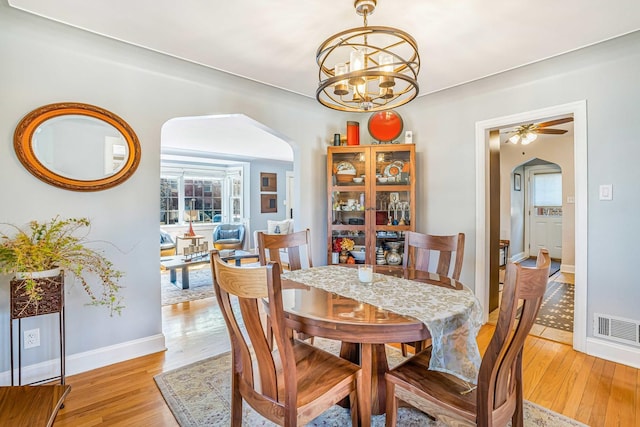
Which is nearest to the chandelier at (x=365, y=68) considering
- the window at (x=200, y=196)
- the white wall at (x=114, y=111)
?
the white wall at (x=114, y=111)

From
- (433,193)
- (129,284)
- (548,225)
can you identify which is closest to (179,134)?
(129,284)

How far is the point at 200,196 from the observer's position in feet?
27.0

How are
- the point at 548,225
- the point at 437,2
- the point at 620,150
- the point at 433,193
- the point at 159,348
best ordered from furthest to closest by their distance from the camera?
the point at 548,225 → the point at 433,193 → the point at 159,348 → the point at 620,150 → the point at 437,2

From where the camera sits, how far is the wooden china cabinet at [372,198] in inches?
137

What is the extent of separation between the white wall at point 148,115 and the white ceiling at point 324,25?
0.23 meters

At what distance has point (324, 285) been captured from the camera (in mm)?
1884

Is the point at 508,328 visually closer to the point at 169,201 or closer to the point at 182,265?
the point at 182,265

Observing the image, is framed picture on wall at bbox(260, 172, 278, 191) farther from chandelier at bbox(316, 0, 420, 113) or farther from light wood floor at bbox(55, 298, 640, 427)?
chandelier at bbox(316, 0, 420, 113)

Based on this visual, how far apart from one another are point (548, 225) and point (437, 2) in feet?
20.6

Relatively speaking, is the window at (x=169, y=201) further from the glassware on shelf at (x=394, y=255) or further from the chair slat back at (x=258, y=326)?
the chair slat back at (x=258, y=326)

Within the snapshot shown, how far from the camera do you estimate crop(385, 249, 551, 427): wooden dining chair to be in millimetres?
1065

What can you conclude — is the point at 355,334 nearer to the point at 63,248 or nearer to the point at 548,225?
the point at 63,248

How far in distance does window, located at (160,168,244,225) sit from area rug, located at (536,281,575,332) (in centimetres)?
647

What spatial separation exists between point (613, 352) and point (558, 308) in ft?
4.19
